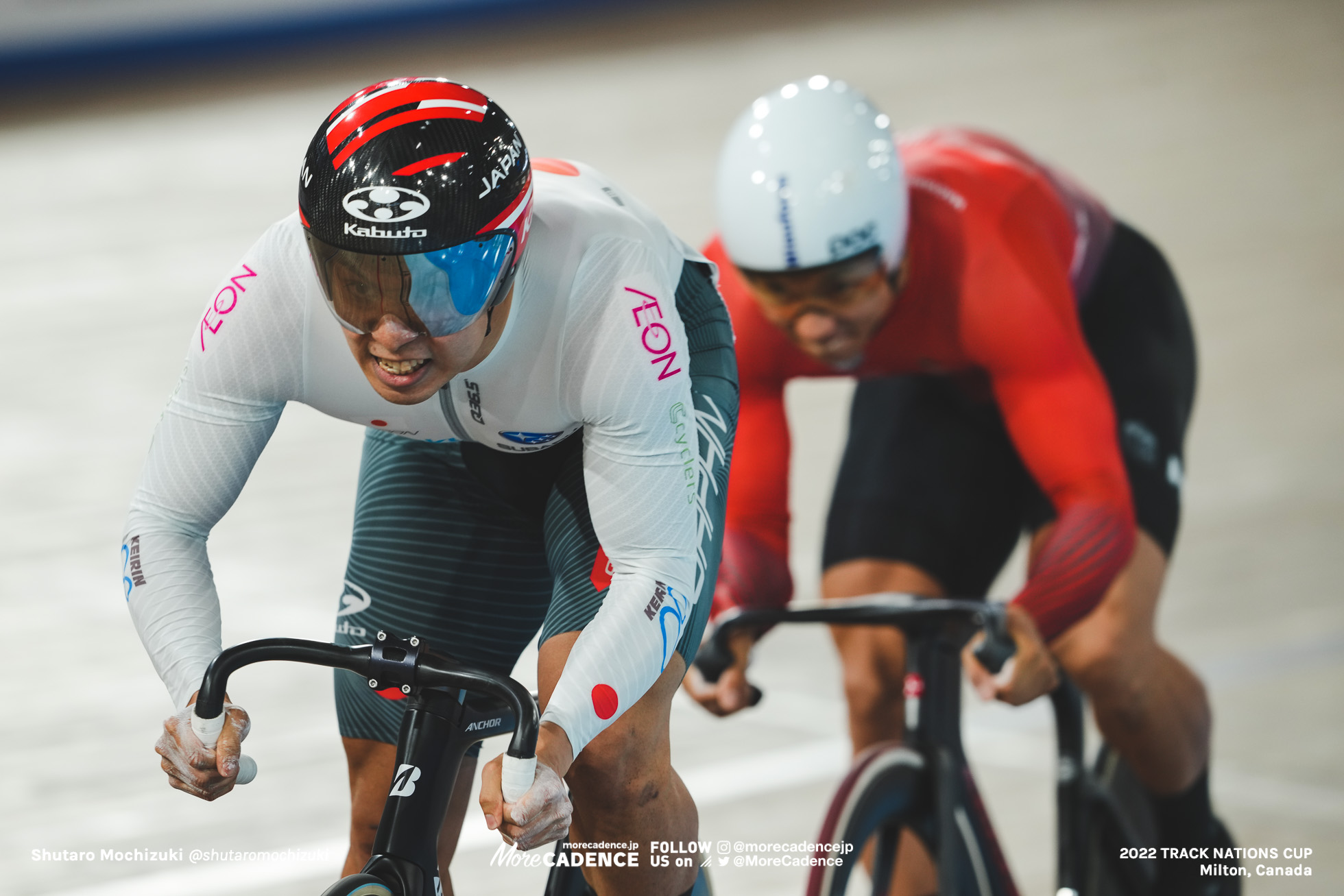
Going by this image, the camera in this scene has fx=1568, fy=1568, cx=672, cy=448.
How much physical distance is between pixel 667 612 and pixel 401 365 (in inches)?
16.4

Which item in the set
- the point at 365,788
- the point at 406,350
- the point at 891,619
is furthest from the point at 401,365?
the point at 891,619

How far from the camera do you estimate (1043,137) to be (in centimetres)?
1007

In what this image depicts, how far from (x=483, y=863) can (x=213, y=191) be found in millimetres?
7474

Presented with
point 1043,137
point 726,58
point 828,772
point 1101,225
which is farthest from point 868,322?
point 726,58

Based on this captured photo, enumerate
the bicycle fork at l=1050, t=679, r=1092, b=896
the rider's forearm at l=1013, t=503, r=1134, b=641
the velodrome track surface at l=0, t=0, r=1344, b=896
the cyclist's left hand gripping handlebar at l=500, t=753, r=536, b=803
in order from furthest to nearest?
the velodrome track surface at l=0, t=0, r=1344, b=896
the bicycle fork at l=1050, t=679, r=1092, b=896
the rider's forearm at l=1013, t=503, r=1134, b=641
the cyclist's left hand gripping handlebar at l=500, t=753, r=536, b=803

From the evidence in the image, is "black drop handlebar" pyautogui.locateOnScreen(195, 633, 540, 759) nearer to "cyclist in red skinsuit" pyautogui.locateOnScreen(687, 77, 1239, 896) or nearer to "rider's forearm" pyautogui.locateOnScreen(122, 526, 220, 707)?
"rider's forearm" pyautogui.locateOnScreen(122, 526, 220, 707)

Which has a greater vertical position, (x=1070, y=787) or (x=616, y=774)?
(x=616, y=774)

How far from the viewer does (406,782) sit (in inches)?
72.3

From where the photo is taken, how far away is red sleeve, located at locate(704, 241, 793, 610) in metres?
2.76

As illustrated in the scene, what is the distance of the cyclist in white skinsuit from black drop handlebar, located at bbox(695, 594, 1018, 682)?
20.7 inches

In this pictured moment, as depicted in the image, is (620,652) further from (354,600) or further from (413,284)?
(354,600)

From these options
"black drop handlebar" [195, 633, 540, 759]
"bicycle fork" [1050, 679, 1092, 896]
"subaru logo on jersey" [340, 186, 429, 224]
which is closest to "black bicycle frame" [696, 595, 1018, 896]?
"bicycle fork" [1050, 679, 1092, 896]

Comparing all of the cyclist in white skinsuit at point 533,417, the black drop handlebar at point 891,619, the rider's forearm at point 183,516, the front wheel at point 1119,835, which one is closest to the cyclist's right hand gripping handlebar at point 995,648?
the black drop handlebar at point 891,619

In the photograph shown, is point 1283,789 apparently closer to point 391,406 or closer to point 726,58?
point 391,406
